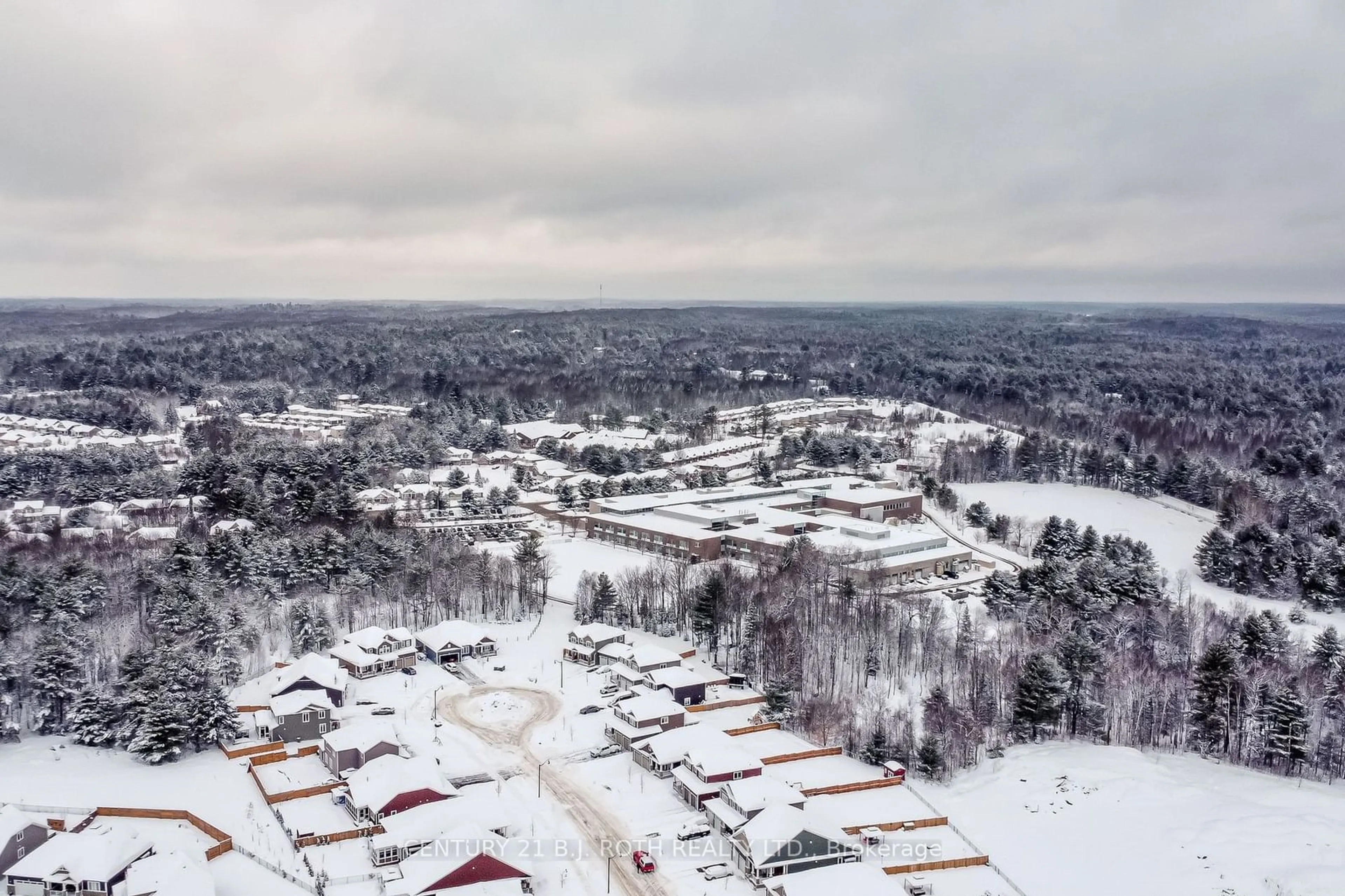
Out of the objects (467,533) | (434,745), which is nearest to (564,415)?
(467,533)

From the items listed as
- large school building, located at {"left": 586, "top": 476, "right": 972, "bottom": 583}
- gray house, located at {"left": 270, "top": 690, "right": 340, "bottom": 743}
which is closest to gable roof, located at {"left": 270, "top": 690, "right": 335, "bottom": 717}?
gray house, located at {"left": 270, "top": 690, "right": 340, "bottom": 743}

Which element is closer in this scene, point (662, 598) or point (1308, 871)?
point (1308, 871)

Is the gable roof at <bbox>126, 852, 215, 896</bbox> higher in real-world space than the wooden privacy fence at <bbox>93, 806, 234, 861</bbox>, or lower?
higher

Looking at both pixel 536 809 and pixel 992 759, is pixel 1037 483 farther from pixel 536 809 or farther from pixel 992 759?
pixel 536 809

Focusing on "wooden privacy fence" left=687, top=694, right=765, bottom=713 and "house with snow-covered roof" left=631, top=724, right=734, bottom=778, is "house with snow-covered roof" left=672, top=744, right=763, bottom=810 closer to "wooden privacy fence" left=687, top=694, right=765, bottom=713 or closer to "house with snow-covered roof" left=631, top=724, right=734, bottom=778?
"house with snow-covered roof" left=631, top=724, right=734, bottom=778

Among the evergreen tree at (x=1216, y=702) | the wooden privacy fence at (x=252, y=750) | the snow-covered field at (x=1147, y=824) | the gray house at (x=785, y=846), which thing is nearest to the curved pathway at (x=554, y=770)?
the gray house at (x=785, y=846)
